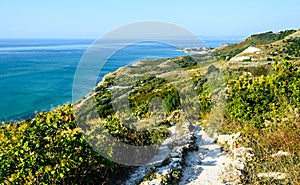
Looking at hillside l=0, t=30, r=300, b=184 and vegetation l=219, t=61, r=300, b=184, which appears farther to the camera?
vegetation l=219, t=61, r=300, b=184

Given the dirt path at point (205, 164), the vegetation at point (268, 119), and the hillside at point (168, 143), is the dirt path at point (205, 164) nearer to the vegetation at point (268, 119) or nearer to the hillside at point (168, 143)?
the hillside at point (168, 143)

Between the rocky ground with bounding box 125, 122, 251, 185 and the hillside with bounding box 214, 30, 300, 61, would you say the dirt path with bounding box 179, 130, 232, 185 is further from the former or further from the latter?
the hillside with bounding box 214, 30, 300, 61

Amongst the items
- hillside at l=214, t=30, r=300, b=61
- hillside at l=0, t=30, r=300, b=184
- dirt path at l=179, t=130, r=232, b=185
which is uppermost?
hillside at l=214, t=30, r=300, b=61

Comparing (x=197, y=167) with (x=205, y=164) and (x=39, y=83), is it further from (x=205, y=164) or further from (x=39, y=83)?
(x=39, y=83)

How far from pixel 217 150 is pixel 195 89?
5.31 meters

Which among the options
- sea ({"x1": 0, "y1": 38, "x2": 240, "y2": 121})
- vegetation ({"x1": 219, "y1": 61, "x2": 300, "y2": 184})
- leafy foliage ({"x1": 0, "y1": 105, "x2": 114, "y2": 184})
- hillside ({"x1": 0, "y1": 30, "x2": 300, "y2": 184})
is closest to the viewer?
leafy foliage ({"x1": 0, "y1": 105, "x2": 114, "y2": 184})

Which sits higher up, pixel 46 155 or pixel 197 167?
pixel 46 155

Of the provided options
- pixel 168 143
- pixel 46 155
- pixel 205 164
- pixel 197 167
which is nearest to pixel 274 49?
pixel 168 143

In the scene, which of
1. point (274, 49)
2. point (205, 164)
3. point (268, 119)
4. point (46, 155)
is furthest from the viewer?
point (274, 49)

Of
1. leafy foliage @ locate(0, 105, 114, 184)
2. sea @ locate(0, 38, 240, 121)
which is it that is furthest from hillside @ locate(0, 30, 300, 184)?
sea @ locate(0, 38, 240, 121)

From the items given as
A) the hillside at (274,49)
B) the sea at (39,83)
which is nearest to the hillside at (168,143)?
the sea at (39,83)

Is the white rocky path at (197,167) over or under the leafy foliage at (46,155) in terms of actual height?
under

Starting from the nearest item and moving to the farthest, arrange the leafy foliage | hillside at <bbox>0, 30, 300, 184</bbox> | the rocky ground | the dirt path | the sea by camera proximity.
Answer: the leafy foliage
hillside at <bbox>0, 30, 300, 184</bbox>
the rocky ground
the dirt path
the sea

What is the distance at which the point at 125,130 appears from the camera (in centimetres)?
671
